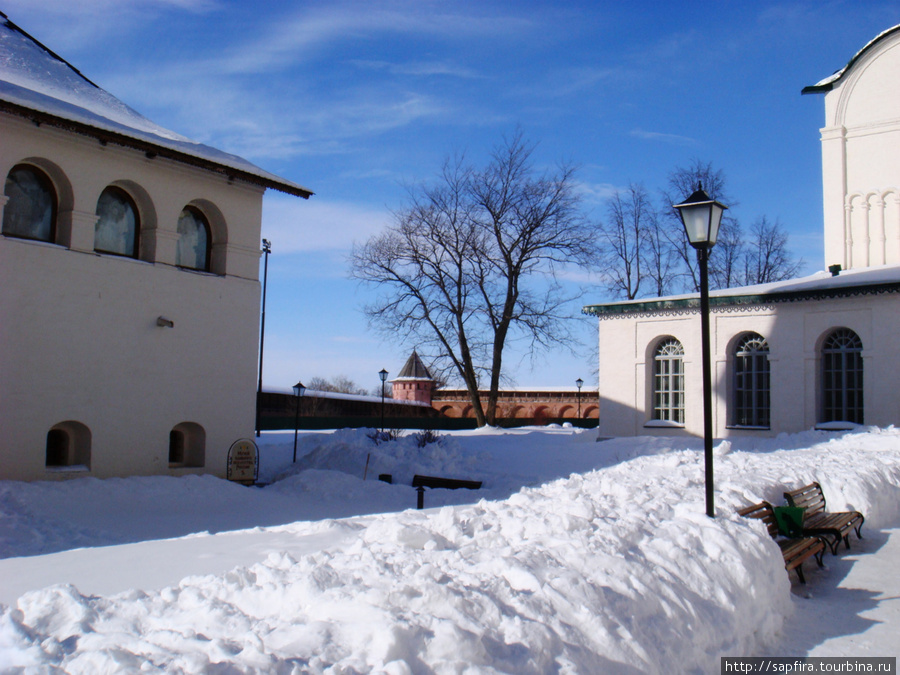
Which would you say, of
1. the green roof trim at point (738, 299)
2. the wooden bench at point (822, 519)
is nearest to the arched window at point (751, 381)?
the green roof trim at point (738, 299)

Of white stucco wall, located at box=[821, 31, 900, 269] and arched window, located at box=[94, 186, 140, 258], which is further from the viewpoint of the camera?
white stucco wall, located at box=[821, 31, 900, 269]

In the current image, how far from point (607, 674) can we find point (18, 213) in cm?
1227

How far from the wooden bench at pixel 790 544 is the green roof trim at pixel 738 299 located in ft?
39.3

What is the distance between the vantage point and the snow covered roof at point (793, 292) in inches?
739

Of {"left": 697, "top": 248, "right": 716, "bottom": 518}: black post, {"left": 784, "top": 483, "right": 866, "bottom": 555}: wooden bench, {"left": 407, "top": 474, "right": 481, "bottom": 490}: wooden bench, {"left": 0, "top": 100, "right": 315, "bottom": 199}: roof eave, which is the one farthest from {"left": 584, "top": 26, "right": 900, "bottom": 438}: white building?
{"left": 697, "top": 248, "right": 716, "bottom": 518}: black post

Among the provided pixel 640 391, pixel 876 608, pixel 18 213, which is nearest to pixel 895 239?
pixel 640 391

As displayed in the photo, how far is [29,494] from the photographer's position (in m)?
11.6

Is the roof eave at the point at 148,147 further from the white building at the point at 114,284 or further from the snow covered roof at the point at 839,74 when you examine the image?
the snow covered roof at the point at 839,74

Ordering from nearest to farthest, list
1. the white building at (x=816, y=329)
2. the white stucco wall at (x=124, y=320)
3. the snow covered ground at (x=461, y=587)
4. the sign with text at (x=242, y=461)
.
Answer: the snow covered ground at (x=461, y=587) < the white stucco wall at (x=124, y=320) < the sign with text at (x=242, y=461) < the white building at (x=816, y=329)

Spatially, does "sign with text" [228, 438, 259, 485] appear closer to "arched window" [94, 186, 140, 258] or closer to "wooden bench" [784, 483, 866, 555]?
"arched window" [94, 186, 140, 258]

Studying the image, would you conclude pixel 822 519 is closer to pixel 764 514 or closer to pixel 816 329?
pixel 764 514

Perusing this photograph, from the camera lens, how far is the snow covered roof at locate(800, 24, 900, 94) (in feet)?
78.9

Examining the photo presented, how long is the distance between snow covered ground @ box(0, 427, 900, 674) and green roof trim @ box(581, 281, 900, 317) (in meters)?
8.39

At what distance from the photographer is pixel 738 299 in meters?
20.8
